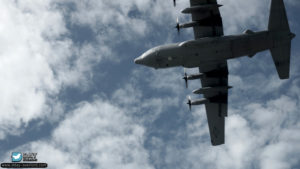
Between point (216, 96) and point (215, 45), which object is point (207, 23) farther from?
point (216, 96)

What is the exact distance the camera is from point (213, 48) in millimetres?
38969

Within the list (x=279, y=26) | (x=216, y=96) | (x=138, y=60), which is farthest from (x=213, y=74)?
(x=138, y=60)

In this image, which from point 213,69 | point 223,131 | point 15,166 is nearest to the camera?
point 15,166

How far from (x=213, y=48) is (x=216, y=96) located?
8795 millimetres

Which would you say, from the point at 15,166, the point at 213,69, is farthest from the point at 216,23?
the point at 15,166

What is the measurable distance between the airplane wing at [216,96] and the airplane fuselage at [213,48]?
261cm

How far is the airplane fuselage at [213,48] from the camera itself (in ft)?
127

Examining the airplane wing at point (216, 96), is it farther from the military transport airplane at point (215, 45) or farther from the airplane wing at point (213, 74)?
the military transport airplane at point (215, 45)

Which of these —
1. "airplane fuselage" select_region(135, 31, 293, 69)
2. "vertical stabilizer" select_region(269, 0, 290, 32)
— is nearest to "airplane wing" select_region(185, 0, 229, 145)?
"airplane fuselage" select_region(135, 31, 293, 69)

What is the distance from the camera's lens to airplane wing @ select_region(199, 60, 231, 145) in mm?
42750

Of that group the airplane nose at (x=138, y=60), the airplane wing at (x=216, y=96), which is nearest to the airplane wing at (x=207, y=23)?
the airplane wing at (x=216, y=96)

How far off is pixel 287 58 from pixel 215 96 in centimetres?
1053

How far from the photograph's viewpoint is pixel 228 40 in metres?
38.7

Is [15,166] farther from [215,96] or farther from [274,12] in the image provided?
[274,12]
